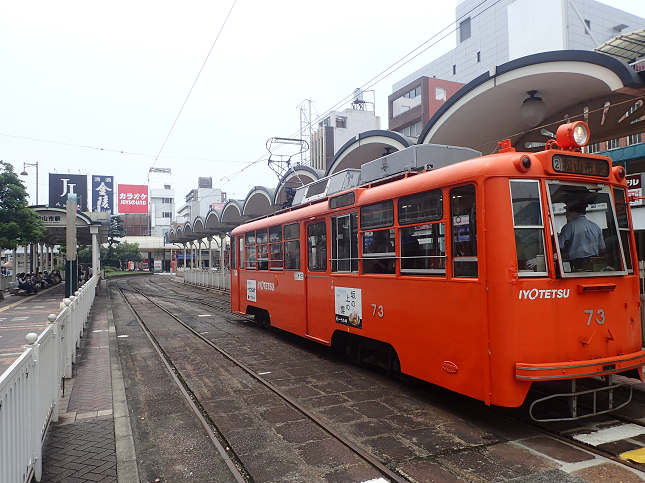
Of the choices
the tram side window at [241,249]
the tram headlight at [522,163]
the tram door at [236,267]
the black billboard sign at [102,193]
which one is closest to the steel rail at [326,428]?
the tram headlight at [522,163]

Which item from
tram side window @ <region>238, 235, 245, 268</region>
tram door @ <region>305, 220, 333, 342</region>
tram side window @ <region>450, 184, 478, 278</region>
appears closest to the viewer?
tram side window @ <region>450, 184, 478, 278</region>

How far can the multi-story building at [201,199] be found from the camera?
77900 millimetres

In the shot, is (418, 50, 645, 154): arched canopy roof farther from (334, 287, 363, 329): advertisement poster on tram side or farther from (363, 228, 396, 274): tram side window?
(334, 287, 363, 329): advertisement poster on tram side

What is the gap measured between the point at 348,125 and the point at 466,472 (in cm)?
6307

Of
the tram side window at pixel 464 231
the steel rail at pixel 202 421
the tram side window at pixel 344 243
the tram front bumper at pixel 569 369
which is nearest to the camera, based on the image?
the steel rail at pixel 202 421

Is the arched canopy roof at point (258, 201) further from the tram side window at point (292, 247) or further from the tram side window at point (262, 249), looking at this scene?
the tram side window at point (292, 247)

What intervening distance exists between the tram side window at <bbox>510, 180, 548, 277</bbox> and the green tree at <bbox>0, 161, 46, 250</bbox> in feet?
73.6

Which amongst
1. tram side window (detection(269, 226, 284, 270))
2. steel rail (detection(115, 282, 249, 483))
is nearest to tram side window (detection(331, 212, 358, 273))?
tram side window (detection(269, 226, 284, 270))

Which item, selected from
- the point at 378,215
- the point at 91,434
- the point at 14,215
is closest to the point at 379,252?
the point at 378,215

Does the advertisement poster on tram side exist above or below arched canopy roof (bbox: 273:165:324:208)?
below

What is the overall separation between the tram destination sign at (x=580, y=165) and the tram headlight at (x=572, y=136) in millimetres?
264

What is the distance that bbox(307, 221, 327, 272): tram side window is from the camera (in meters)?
8.22

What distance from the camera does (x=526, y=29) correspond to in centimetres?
3850

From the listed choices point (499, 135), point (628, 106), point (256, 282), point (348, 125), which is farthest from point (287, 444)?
point (348, 125)
